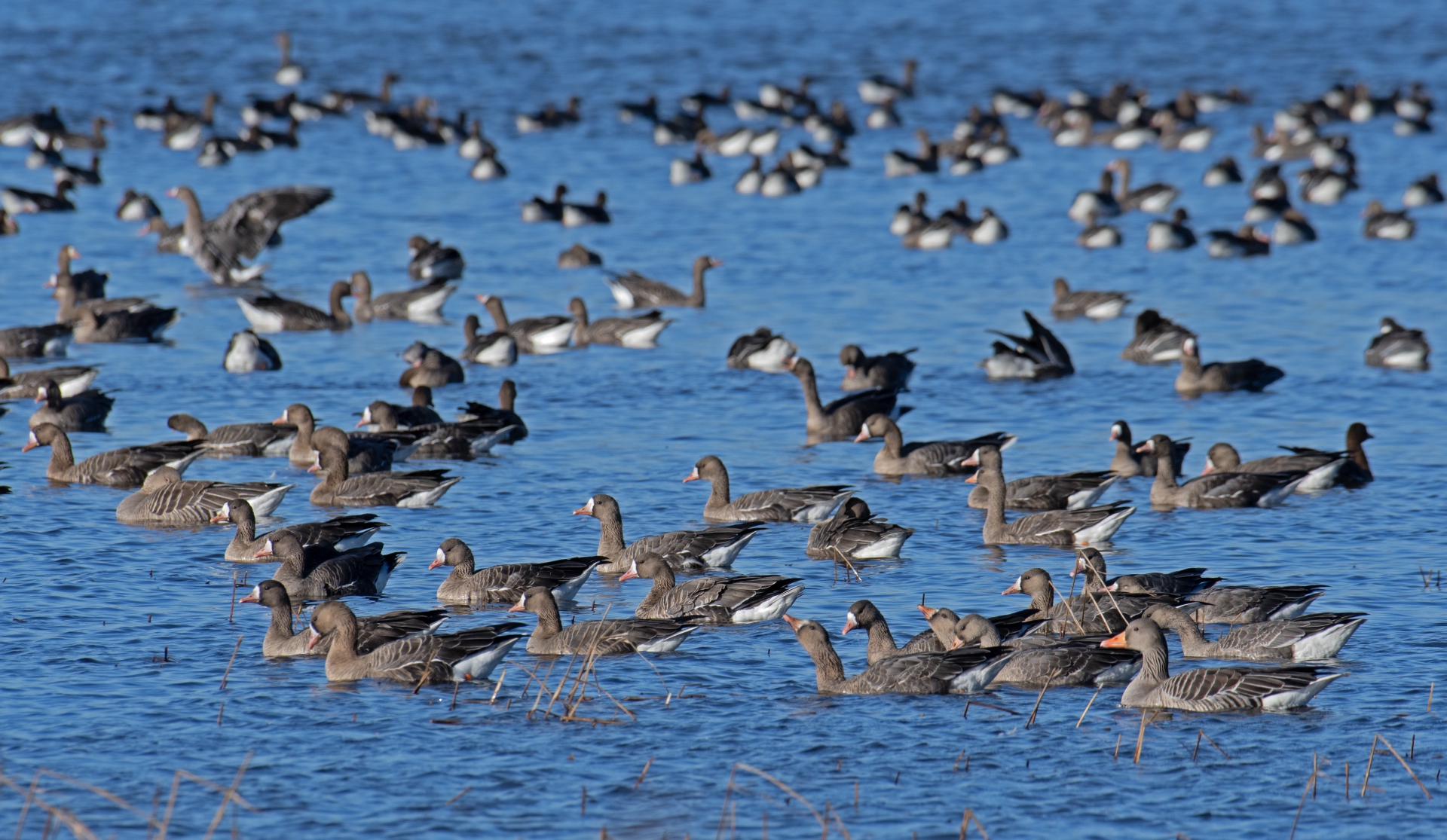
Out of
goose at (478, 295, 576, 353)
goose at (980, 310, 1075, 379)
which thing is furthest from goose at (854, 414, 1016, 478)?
goose at (478, 295, 576, 353)

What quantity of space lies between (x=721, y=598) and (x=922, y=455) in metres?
7.05

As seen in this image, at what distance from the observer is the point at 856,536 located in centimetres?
1797

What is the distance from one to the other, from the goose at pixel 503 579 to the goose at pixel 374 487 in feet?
12.1

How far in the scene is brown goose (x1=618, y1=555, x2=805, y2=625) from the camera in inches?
622

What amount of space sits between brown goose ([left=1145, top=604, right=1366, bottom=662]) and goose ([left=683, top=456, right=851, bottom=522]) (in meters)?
5.11

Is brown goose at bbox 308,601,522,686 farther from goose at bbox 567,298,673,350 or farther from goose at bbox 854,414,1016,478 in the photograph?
goose at bbox 567,298,673,350

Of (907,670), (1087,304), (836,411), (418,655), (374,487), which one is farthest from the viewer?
(1087,304)

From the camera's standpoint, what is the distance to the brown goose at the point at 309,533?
17.8 m

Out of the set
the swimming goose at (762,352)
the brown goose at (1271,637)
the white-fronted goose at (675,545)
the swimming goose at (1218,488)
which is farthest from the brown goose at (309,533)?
the swimming goose at (762,352)

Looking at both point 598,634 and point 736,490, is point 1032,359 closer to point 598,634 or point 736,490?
point 736,490

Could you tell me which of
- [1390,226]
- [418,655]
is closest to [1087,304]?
[1390,226]

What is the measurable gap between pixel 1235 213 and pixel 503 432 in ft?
94.1

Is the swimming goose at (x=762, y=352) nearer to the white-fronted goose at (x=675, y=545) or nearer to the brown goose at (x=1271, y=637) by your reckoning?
the white-fronted goose at (x=675, y=545)

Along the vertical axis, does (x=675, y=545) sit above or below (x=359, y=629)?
below
